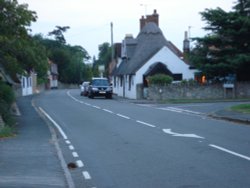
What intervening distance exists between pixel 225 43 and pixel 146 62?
9.74 metres

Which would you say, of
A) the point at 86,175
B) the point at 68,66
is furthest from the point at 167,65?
the point at 68,66

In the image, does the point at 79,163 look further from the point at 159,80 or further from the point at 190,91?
the point at 190,91

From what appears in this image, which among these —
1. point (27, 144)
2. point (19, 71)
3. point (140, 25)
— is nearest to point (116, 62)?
point (140, 25)

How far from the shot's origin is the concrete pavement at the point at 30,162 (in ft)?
35.3

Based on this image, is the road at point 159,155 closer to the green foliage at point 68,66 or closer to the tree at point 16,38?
the tree at point 16,38

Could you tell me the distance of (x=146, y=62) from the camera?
188 ft

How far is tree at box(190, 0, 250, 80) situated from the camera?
48.6m

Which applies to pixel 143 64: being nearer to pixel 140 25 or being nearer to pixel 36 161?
pixel 140 25

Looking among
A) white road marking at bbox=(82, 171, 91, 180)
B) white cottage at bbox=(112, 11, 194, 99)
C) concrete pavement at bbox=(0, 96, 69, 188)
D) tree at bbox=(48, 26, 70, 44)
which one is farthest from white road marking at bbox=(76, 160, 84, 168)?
tree at bbox=(48, 26, 70, 44)

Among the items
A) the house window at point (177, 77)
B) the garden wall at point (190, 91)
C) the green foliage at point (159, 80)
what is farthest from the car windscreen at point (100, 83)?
the garden wall at point (190, 91)

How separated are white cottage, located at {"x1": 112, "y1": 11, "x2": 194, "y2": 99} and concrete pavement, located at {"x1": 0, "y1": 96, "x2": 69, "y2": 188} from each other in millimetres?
36031

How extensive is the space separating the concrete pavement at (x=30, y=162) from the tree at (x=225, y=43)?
1163 inches

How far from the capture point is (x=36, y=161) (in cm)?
1368

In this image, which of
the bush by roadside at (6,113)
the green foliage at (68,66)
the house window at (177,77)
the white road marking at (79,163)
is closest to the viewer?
the white road marking at (79,163)
